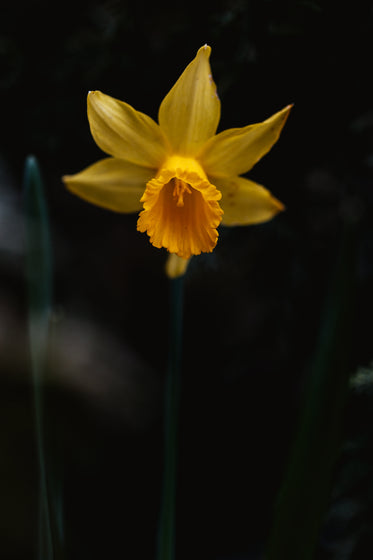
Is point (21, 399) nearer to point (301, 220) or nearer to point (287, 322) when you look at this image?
point (287, 322)

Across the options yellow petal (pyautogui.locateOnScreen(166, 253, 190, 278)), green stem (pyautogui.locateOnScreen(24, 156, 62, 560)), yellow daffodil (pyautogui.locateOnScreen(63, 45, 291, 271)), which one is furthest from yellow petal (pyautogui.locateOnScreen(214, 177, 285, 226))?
green stem (pyautogui.locateOnScreen(24, 156, 62, 560))

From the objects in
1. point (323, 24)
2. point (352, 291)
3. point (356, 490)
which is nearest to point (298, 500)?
point (352, 291)

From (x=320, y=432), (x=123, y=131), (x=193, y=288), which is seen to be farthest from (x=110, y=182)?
(x=193, y=288)

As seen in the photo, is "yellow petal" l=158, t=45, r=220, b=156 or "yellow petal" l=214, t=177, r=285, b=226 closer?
"yellow petal" l=158, t=45, r=220, b=156

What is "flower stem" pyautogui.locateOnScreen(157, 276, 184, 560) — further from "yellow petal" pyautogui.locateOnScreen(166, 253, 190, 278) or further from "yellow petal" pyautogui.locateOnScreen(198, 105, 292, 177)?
"yellow petal" pyautogui.locateOnScreen(198, 105, 292, 177)

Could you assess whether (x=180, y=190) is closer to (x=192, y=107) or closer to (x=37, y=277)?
(x=192, y=107)

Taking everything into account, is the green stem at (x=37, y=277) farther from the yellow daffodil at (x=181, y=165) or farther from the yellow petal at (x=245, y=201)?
the yellow petal at (x=245, y=201)
